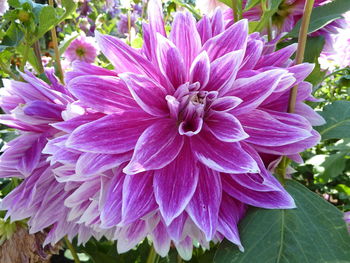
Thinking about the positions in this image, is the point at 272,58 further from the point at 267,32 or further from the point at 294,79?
the point at 267,32

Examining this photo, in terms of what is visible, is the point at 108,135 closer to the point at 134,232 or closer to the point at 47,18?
the point at 134,232

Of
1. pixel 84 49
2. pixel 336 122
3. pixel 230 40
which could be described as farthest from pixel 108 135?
pixel 84 49

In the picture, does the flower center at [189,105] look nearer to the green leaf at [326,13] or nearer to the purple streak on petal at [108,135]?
the purple streak on petal at [108,135]

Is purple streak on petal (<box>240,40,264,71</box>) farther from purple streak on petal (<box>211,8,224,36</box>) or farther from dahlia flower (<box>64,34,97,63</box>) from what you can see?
dahlia flower (<box>64,34,97,63</box>)

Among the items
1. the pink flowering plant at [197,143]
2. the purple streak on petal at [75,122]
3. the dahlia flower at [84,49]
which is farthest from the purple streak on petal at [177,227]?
the dahlia flower at [84,49]

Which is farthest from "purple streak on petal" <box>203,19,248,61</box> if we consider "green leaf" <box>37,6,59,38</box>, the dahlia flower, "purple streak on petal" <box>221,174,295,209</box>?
the dahlia flower
